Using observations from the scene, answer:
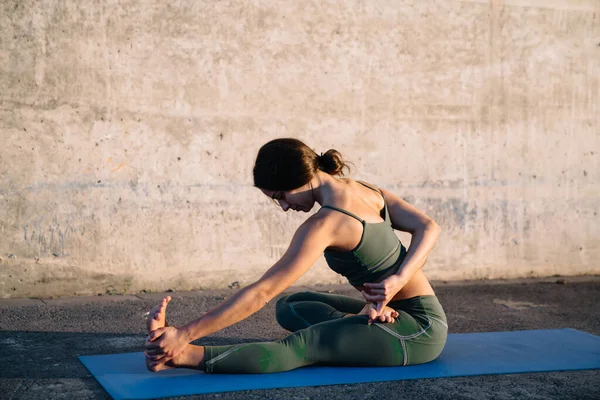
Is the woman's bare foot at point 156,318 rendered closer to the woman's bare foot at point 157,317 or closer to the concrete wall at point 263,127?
the woman's bare foot at point 157,317

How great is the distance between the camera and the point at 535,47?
6.29m

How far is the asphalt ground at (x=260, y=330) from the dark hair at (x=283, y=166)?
33.2 inches

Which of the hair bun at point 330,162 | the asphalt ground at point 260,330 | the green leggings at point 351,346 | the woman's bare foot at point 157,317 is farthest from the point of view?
the hair bun at point 330,162

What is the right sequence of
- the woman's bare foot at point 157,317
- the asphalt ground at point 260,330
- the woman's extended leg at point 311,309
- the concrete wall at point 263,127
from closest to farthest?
1. the woman's bare foot at point 157,317
2. the asphalt ground at point 260,330
3. the woman's extended leg at point 311,309
4. the concrete wall at point 263,127

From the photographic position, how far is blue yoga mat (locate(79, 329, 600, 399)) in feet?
9.80

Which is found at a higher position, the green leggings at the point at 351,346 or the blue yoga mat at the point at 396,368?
the green leggings at the point at 351,346

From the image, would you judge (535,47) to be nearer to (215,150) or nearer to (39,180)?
(215,150)

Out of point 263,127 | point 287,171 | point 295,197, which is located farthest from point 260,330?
point 263,127

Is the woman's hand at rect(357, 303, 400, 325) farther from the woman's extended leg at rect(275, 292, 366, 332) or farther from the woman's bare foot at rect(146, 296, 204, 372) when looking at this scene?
the woman's bare foot at rect(146, 296, 204, 372)

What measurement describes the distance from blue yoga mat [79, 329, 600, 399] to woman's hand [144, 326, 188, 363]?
0.14 metres

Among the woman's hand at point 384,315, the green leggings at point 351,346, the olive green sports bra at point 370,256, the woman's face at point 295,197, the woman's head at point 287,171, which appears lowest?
the green leggings at point 351,346

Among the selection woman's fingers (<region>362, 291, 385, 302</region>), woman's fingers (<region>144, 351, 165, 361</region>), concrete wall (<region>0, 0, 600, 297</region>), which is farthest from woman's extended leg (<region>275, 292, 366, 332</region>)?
concrete wall (<region>0, 0, 600, 297</region>)

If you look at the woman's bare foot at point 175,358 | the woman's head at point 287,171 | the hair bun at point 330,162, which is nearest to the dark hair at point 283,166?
the woman's head at point 287,171

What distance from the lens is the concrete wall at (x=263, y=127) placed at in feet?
16.6
